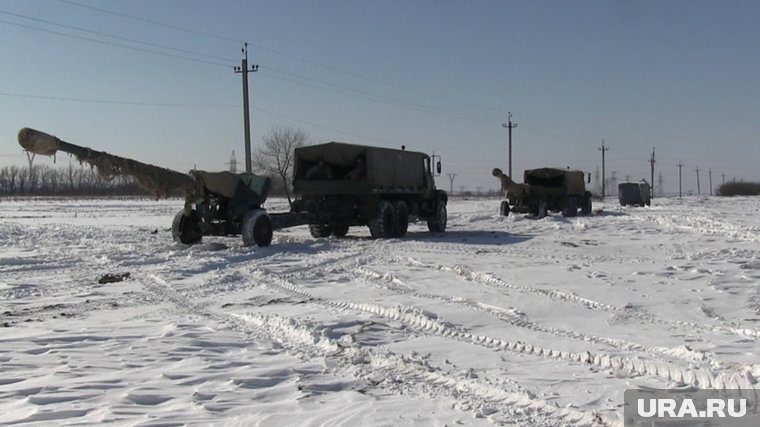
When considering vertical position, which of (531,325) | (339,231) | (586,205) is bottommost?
(531,325)

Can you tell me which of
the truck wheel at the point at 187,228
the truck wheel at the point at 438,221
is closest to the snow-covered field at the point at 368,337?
the truck wheel at the point at 187,228

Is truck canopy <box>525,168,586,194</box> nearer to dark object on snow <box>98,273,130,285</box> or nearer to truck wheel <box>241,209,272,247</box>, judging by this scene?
truck wheel <box>241,209,272,247</box>

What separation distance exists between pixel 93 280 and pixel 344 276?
4216 mm

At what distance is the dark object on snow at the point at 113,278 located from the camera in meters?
11.5

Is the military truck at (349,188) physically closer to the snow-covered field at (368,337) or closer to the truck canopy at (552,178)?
the snow-covered field at (368,337)

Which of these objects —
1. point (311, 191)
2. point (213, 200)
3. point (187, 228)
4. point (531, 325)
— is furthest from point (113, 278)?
point (311, 191)

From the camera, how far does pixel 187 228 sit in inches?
687

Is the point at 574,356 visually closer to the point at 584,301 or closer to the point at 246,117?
the point at 584,301

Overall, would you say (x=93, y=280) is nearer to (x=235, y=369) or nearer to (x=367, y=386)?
(x=235, y=369)

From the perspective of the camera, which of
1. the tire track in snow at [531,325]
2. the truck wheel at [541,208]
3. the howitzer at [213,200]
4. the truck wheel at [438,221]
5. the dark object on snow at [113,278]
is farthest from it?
the truck wheel at [541,208]

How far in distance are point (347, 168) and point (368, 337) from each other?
13.9 m

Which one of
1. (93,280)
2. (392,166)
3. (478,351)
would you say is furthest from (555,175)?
(478,351)

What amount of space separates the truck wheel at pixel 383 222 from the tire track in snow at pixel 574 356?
10809 mm

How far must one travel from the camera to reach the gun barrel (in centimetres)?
1390
